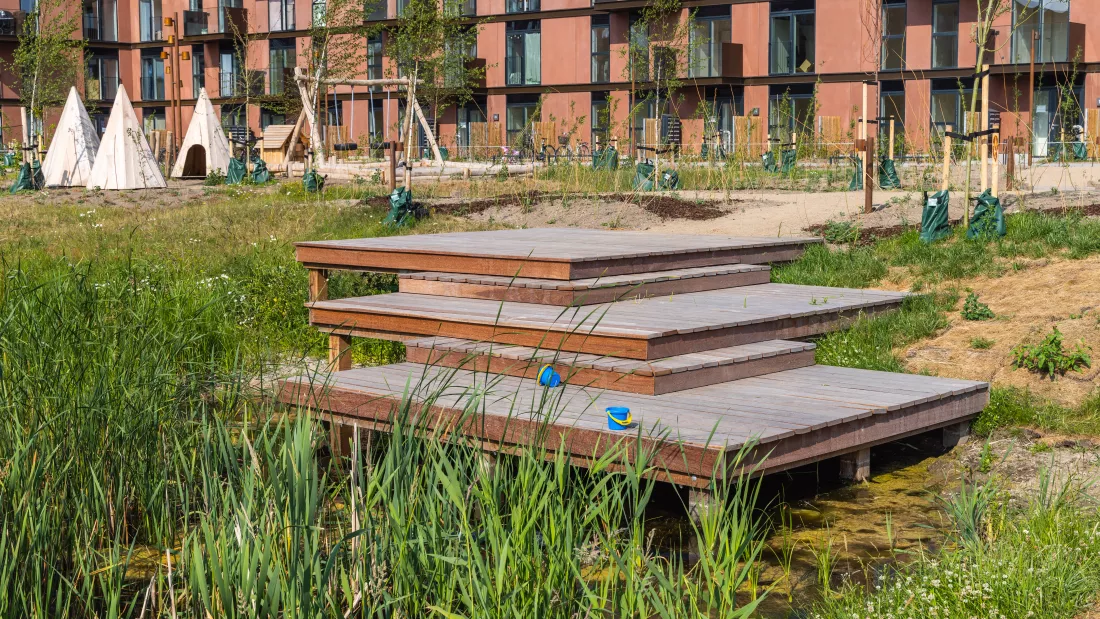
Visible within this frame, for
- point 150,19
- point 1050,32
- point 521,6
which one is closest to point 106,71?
point 150,19

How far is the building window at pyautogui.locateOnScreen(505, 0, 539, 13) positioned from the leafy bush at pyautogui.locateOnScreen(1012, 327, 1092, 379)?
35.1 metres

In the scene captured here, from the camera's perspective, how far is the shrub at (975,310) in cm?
743

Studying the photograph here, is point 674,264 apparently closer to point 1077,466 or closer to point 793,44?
point 1077,466

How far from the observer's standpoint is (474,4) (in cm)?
4156

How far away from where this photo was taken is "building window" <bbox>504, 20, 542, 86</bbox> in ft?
133

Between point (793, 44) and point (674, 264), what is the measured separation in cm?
2924

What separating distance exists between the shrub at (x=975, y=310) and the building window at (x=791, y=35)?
93.3 ft

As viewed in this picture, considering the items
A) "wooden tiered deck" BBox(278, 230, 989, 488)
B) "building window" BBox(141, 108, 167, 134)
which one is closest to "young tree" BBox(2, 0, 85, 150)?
"building window" BBox(141, 108, 167, 134)

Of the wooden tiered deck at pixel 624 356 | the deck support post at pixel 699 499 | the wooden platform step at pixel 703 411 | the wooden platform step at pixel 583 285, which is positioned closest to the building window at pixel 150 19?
the wooden tiered deck at pixel 624 356

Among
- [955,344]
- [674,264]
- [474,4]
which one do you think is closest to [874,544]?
[955,344]

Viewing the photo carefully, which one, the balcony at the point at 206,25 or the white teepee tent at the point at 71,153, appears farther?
the balcony at the point at 206,25

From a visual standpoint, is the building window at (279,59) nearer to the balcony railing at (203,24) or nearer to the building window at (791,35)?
the balcony railing at (203,24)

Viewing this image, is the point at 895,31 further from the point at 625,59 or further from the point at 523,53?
the point at 523,53

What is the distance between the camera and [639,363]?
19.1 feet
